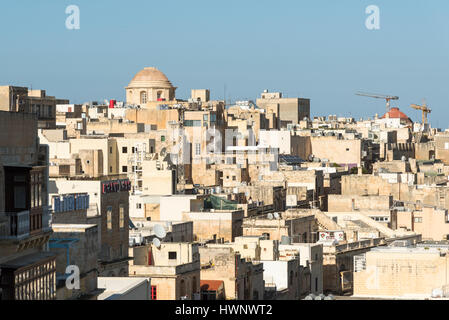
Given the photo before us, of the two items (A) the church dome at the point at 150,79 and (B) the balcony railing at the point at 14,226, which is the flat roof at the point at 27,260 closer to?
(B) the balcony railing at the point at 14,226

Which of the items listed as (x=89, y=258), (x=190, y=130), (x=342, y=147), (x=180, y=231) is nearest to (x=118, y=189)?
(x=180, y=231)

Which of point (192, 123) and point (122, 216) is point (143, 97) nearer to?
point (192, 123)

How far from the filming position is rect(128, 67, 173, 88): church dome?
4296 inches

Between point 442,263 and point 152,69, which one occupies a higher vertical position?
point 152,69

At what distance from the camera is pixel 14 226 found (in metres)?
21.8

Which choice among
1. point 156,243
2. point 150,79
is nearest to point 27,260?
point 156,243

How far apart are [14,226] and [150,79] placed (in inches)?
3479

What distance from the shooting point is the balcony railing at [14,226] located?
21.7 meters

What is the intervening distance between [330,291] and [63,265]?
24.8 metres

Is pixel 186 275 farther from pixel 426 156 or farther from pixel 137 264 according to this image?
pixel 426 156

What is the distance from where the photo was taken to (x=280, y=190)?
67.6 m

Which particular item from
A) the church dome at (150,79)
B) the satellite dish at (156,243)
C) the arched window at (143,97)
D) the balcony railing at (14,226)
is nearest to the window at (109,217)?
the satellite dish at (156,243)

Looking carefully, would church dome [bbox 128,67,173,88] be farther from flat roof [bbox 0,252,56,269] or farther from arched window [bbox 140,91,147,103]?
flat roof [bbox 0,252,56,269]

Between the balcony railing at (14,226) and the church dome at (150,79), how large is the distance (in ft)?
285
